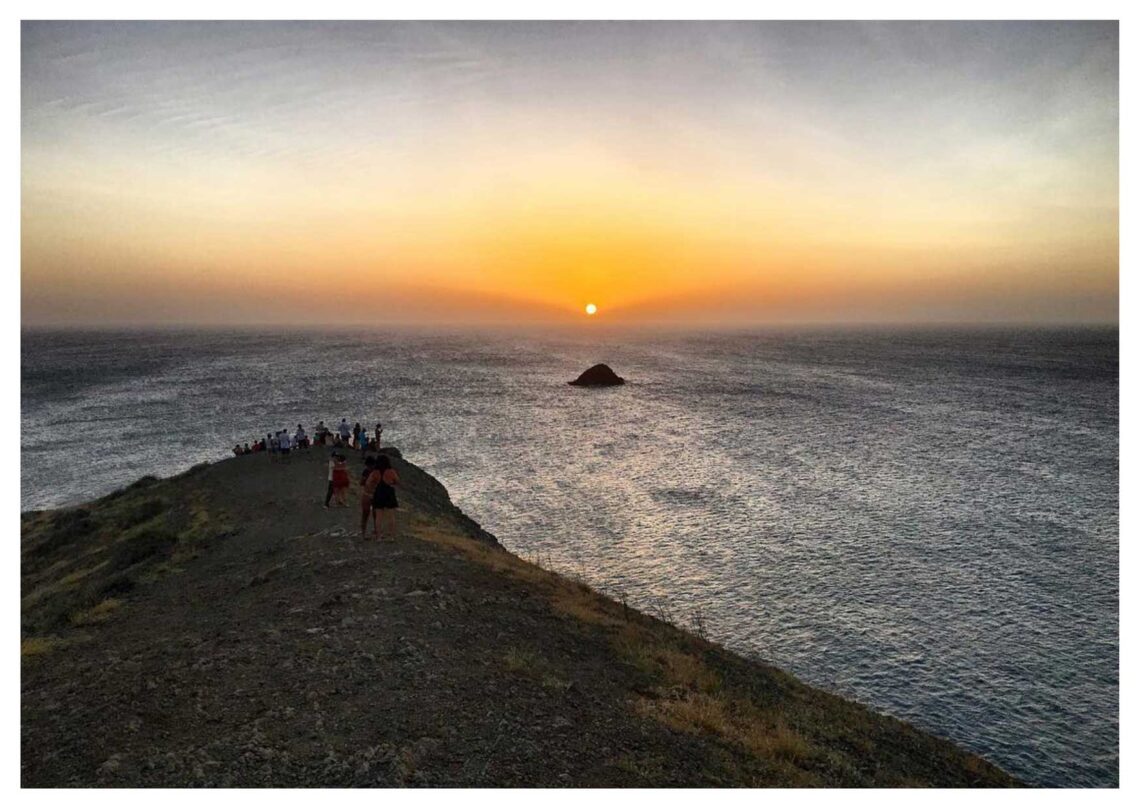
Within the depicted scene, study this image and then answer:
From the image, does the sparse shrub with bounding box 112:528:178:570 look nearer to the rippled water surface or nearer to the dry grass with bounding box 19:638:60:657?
the rippled water surface

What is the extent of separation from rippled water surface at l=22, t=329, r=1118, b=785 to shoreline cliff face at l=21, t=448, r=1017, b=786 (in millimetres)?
7752

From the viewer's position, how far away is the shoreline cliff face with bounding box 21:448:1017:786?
1034 cm

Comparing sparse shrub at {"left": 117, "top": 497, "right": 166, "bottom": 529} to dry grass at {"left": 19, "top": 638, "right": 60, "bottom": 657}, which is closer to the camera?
dry grass at {"left": 19, "top": 638, "right": 60, "bottom": 657}

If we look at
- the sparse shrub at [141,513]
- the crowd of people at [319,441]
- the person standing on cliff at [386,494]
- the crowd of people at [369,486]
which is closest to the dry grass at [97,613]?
the crowd of people at [369,486]

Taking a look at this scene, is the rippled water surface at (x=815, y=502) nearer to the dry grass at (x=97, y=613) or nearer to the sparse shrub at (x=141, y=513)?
the sparse shrub at (x=141, y=513)

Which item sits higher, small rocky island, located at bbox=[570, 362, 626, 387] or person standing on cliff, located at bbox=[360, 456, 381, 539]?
small rocky island, located at bbox=[570, 362, 626, 387]

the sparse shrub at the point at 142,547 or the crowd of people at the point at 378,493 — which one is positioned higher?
the crowd of people at the point at 378,493

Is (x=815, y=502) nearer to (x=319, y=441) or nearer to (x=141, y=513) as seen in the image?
(x=319, y=441)

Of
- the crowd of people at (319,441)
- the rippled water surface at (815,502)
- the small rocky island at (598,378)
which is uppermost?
the small rocky island at (598,378)

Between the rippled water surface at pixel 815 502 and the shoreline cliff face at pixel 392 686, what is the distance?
7.75 m

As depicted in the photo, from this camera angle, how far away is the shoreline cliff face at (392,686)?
10.3 metres

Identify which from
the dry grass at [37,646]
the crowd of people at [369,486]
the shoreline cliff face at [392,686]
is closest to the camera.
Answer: the shoreline cliff face at [392,686]

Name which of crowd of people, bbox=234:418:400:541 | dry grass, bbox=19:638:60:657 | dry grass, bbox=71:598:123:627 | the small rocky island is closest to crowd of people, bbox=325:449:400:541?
crowd of people, bbox=234:418:400:541

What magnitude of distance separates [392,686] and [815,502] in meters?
39.7
